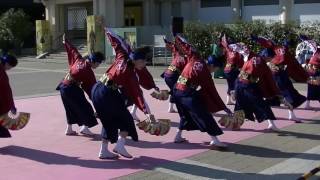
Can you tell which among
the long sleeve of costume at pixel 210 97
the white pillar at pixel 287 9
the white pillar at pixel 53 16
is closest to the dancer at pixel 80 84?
the long sleeve of costume at pixel 210 97

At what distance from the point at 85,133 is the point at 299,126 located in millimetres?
4083

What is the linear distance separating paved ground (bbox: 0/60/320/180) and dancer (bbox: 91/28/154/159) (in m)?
0.47

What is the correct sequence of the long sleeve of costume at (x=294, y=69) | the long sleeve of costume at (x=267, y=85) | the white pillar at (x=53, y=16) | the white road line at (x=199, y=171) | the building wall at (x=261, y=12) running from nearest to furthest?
the white road line at (x=199, y=171) → the long sleeve of costume at (x=267, y=85) → the long sleeve of costume at (x=294, y=69) → the building wall at (x=261, y=12) → the white pillar at (x=53, y=16)

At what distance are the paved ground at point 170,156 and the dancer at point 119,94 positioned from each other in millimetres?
469

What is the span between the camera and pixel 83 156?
27.1 feet

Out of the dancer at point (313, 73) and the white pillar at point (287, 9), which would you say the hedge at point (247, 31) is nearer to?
the dancer at point (313, 73)

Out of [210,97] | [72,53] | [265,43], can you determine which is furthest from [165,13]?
[210,97]

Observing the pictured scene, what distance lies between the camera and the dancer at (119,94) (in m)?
7.66

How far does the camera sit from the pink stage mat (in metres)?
7.36

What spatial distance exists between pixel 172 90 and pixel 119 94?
7.04ft

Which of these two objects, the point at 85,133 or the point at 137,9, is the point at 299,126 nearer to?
the point at 85,133

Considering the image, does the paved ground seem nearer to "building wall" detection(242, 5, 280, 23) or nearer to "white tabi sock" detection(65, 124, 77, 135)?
"white tabi sock" detection(65, 124, 77, 135)

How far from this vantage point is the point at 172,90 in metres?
9.79

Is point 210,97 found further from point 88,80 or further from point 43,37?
point 43,37
